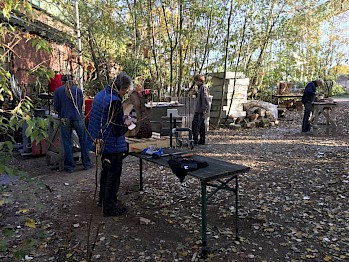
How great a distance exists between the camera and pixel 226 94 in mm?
11117

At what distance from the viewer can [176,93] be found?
11125 mm

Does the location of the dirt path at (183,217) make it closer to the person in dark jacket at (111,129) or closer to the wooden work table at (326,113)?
the person in dark jacket at (111,129)

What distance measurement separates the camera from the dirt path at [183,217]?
3.19 metres

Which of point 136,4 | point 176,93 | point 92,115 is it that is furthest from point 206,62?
point 92,115

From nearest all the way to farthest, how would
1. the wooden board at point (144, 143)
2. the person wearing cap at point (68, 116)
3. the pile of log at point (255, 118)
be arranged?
the wooden board at point (144, 143) → the person wearing cap at point (68, 116) → the pile of log at point (255, 118)

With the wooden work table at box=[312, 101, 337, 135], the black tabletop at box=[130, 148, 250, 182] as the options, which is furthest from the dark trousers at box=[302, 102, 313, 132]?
the black tabletop at box=[130, 148, 250, 182]

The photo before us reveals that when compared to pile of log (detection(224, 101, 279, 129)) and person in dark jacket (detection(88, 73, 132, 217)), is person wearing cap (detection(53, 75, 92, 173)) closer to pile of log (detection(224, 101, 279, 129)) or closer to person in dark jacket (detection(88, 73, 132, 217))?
person in dark jacket (detection(88, 73, 132, 217))

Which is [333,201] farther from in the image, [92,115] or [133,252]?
[92,115]

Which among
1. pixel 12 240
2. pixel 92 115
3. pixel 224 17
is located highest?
pixel 224 17

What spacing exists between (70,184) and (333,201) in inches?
150

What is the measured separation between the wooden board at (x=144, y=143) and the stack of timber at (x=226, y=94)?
6.45 metres

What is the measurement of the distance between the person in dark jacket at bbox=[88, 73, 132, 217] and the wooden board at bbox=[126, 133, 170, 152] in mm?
276

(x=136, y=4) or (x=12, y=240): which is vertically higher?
(x=136, y=4)

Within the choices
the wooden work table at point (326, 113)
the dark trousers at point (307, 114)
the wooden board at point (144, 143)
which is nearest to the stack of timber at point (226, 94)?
the dark trousers at point (307, 114)
